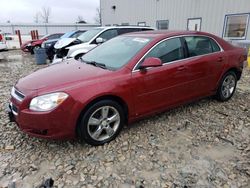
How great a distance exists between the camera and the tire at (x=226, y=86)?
177 inches

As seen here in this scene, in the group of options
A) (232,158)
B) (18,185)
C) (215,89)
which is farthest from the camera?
(215,89)

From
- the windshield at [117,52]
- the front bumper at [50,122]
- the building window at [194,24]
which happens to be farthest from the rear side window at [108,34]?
the building window at [194,24]

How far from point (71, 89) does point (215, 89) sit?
2928mm

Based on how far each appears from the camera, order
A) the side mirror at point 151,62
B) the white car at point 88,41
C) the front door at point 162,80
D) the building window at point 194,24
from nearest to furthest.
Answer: the side mirror at point 151,62, the front door at point 162,80, the white car at point 88,41, the building window at point 194,24

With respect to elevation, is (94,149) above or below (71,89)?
below

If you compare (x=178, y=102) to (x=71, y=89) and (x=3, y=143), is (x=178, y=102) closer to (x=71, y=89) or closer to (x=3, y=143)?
(x=71, y=89)

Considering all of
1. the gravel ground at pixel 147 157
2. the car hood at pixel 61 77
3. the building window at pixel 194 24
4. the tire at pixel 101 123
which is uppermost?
the building window at pixel 194 24

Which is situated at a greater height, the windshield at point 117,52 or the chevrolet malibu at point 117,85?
the windshield at point 117,52

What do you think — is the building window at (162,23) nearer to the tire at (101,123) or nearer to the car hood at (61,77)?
the car hood at (61,77)

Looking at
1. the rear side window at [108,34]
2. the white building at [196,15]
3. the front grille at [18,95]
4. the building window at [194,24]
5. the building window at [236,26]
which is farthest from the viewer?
the building window at [194,24]

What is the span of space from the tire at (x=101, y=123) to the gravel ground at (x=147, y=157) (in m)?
0.14

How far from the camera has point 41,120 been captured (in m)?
2.70

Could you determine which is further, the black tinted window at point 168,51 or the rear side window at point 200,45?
the rear side window at point 200,45

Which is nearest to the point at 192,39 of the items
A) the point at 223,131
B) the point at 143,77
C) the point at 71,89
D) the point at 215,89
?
the point at 215,89
